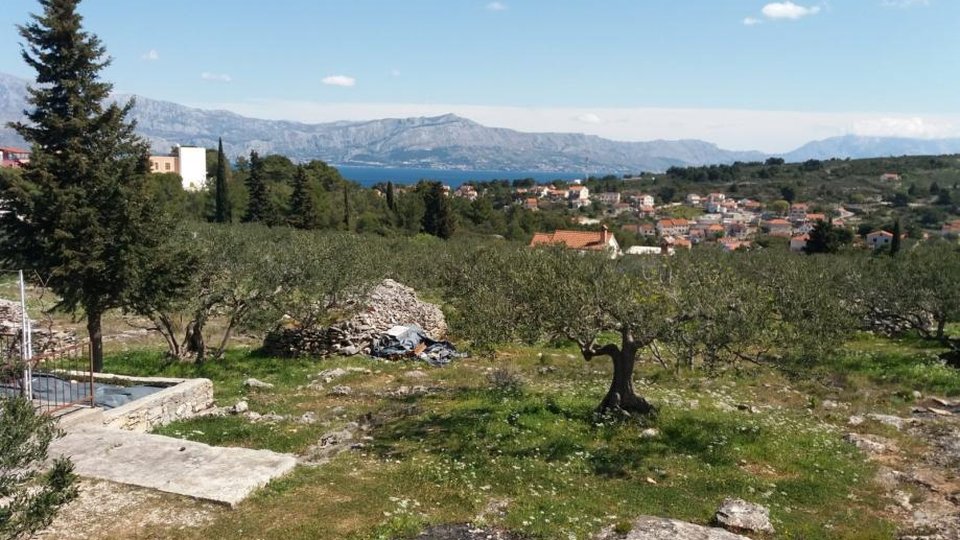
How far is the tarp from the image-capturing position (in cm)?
2766

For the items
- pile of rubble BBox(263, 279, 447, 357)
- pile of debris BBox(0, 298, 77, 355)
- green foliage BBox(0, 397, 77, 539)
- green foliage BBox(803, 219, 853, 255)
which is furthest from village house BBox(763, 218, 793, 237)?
green foliage BBox(0, 397, 77, 539)

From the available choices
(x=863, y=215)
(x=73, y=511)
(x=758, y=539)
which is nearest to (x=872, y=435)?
(x=758, y=539)

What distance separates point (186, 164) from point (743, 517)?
137418mm

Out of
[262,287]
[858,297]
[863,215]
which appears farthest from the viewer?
[863,215]

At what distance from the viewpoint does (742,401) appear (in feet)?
71.3

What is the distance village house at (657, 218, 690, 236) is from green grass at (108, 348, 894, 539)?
154281mm

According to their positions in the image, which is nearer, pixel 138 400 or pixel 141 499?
pixel 141 499

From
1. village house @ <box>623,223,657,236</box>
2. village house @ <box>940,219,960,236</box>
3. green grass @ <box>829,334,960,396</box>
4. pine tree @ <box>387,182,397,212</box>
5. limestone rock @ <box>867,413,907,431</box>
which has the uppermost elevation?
pine tree @ <box>387,182,397,212</box>

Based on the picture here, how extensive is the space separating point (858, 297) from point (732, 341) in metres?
25.6

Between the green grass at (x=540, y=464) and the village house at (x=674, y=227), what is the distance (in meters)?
154

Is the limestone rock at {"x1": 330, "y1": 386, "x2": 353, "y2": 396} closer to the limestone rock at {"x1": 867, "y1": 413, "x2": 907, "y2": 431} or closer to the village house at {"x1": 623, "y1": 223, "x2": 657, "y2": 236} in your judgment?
the limestone rock at {"x1": 867, "y1": 413, "x2": 907, "y2": 431}

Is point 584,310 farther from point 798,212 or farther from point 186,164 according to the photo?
point 798,212

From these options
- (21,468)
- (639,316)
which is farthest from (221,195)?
(21,468)

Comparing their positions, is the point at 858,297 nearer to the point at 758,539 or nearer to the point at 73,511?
the point at 758,539
